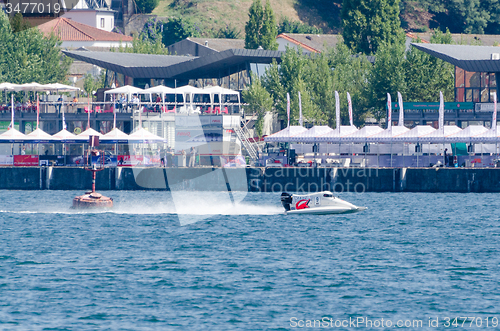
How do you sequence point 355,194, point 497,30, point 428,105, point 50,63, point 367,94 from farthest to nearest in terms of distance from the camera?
point 497,30, point 50,63, point 367,94, point 428,105, point 355,194

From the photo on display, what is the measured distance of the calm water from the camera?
32.8 meters

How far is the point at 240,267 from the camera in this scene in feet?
138

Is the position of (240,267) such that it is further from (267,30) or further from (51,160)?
(267,30)

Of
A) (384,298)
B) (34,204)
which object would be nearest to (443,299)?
(384,298)

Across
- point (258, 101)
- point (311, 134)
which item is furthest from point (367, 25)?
point (311, 134)

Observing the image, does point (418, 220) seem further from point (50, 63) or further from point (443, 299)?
point (50, 63)

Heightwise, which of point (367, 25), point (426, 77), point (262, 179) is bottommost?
point (262, 179)

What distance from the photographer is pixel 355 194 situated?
8031cm

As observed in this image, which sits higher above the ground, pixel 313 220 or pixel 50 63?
pixel 50 63

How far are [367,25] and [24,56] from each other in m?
52.5

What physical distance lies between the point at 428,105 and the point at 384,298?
64.6m

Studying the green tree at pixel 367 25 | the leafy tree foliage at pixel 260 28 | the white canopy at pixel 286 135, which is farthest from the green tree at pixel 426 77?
the leafy tree foliage at pixel 260 28

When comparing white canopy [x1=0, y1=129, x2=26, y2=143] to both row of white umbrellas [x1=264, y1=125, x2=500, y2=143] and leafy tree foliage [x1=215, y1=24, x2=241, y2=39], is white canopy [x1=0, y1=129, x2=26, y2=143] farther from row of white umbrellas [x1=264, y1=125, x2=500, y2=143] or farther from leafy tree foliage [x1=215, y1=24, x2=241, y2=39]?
leafy tree foliage [x1=215, y1=24, x2=241, y2=39]

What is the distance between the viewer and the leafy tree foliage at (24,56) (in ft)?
394
